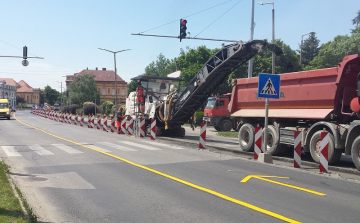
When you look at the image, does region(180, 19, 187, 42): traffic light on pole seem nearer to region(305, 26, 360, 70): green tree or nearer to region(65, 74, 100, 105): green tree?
region(305, 26, 360, 70): green tree

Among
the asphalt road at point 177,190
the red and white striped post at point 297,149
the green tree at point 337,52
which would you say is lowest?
the asphalt road at point 177,190

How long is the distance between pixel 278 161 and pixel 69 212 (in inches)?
343

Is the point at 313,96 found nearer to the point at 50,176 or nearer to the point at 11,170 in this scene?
the point at 50,176

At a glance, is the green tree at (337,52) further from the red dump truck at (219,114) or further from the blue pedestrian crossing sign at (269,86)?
the blue pedestrian crossing sign at (269,86)

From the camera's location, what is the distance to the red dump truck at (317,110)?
11.6 m

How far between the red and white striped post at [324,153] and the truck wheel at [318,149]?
67cm

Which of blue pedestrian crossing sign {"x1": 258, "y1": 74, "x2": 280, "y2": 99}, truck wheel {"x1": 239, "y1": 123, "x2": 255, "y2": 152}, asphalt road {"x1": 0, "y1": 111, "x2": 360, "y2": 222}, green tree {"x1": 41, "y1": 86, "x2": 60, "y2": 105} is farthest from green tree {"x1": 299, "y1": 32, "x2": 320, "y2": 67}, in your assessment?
green tree {"x1": 41, "y1": 86, "x2": 60, "y2": 105}

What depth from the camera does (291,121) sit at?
14164 millimetres

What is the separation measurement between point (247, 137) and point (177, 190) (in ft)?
26.9

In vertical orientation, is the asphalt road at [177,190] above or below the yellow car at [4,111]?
below

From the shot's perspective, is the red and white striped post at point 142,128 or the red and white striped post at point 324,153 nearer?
the red and white striped post at point 324,153

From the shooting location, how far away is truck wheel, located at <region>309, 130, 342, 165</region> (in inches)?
468

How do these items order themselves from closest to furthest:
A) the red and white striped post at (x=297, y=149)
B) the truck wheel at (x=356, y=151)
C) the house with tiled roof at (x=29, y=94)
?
the truck wheel at (x=356, y=151), the red and white striped post at (x=297, y=149), the house with tiled roof at (x=29, y=94)

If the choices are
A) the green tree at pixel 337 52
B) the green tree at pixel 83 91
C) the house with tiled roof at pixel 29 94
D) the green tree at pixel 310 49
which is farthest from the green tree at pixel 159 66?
the house with tiled roof at pixel 29 94
